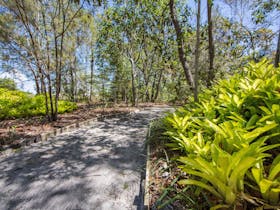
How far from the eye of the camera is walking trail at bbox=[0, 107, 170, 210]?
1777 mm

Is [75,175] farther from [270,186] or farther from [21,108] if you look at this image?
[21,108]

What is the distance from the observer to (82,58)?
14891 millimetres

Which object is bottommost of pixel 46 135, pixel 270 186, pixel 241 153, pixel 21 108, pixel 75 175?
pixel 75 175

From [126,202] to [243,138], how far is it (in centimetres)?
Result: 141

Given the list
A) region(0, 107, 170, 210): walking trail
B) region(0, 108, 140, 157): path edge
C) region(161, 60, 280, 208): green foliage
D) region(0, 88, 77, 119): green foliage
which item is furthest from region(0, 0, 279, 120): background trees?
Answer: region(0, 107, 170, 210): walking trail

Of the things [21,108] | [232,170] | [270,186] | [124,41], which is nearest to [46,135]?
[21,108]

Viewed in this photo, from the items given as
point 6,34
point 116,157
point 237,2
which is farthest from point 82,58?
point 116,157

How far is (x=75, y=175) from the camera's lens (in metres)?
2.32

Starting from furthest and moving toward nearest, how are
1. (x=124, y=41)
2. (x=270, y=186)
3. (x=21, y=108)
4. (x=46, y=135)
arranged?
(x=124, y=41) → (x=21, y=108) → (x=46, y=135) → (x=270, y=186)

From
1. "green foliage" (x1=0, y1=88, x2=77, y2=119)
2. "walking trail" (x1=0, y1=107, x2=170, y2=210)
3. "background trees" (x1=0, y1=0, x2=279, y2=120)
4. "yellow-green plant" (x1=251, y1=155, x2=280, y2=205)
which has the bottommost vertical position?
"walking trail" (x1=0, y1=107, x2=170, y2=210)

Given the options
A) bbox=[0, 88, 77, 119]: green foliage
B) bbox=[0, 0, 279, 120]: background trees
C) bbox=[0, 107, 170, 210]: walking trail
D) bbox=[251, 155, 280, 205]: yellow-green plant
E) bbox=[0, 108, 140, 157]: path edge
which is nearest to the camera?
bbox=[251, 155, 280, 205]: yellow-green plant

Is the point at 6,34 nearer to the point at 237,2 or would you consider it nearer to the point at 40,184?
the point at 40,184

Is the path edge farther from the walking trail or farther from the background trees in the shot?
the background trees

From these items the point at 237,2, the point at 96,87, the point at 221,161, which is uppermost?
the point at 237,2
